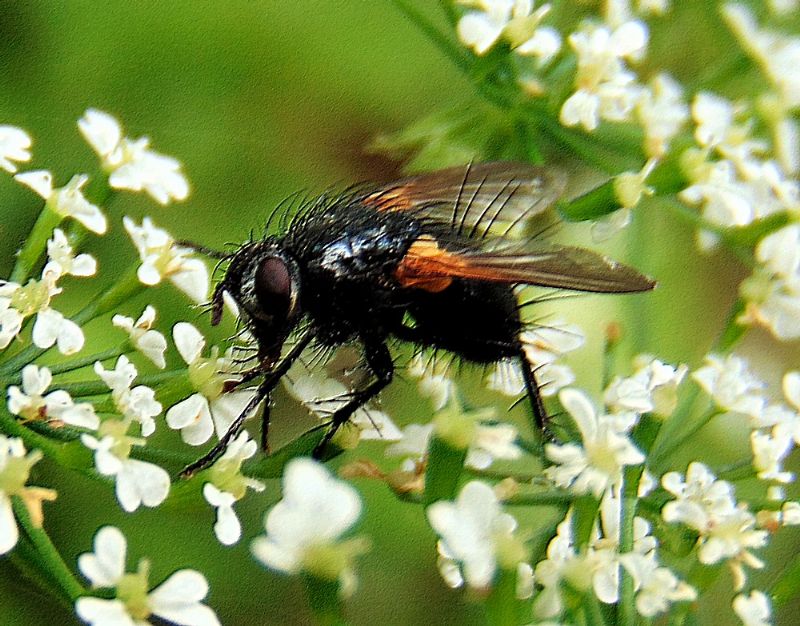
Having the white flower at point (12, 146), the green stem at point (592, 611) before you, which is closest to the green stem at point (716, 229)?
the green stem at point (592, 611)

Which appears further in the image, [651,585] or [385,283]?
[385,283]

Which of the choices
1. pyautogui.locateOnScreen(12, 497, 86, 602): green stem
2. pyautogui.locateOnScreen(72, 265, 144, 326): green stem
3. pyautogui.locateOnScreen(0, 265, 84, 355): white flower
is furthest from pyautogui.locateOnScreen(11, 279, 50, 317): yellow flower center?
pyautogui.locateOnScreen(12, 497, 86, 602): green stem

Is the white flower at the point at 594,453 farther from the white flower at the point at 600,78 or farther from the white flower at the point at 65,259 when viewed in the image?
the white flower at the point at 65,259

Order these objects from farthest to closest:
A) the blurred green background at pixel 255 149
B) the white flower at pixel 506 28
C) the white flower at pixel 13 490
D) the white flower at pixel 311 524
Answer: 1. the blurred green background at pixel 255 149
2. the white flower at pixel 506 28
3. the white flower at pixel 13 490
4. the white flower at pixel 311 524

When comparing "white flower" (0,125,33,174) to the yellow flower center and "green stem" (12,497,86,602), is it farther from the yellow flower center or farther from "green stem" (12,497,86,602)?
"green stem" (12,497,86,602)

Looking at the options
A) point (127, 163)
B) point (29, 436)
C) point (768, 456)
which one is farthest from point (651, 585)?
point (127, 163)

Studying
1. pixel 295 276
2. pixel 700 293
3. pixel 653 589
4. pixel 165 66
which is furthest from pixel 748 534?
pixel 165 66

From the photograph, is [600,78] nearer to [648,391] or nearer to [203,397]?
[648,391]
